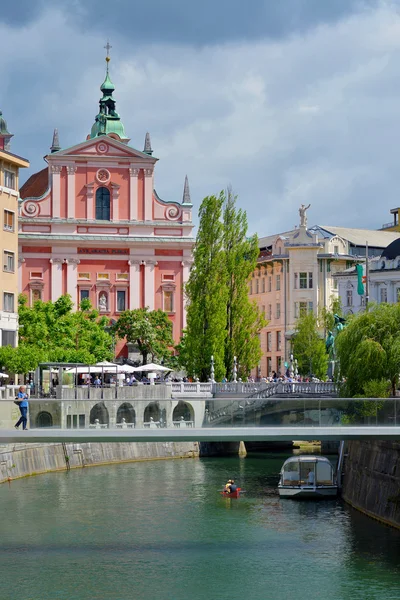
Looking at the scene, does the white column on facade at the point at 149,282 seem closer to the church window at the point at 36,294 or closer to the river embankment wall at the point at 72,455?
the church window at the point at 36,294

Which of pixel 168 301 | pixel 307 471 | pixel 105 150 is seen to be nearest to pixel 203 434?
pixel 307 471

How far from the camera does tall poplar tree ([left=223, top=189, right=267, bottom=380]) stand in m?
90.2

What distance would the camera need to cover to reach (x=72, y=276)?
10675cm

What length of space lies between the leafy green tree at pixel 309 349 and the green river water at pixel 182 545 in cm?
5090

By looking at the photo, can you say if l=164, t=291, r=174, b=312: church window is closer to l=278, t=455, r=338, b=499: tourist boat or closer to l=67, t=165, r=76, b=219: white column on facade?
l=67, t=165, r=76, b=219: white column on facade

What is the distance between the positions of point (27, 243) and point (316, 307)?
112 feet

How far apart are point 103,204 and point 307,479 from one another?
1892 inches

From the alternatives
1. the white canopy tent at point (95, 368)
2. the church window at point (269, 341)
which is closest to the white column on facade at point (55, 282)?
the white canopy tent at point (95, 368)

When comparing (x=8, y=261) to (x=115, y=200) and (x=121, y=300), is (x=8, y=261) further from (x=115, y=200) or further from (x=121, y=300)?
(x=121, y=300)

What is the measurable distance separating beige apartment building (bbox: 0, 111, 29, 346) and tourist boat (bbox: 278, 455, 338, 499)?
24.7 metres

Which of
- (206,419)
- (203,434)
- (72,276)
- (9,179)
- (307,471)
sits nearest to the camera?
(203,434)

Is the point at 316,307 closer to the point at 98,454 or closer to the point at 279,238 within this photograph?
the point at 279,238

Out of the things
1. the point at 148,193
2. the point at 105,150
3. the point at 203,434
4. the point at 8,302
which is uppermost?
the point at 105,150

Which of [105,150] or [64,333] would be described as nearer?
[64,333]
